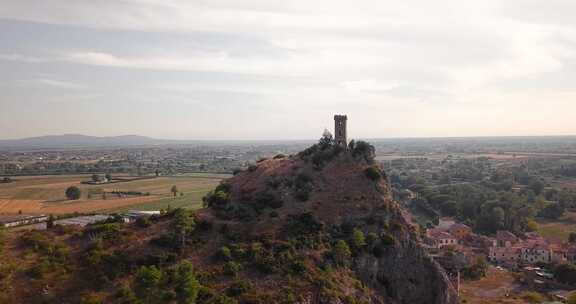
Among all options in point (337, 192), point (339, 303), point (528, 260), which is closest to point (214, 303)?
point (339, 303)

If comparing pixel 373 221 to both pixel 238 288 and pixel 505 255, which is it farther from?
pixel 505 255

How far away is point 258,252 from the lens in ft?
136

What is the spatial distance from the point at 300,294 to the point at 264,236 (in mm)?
8789

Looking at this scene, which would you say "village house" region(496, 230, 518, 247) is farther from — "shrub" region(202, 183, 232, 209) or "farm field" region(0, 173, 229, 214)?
"farm field" region(0, 173, 229, 214)

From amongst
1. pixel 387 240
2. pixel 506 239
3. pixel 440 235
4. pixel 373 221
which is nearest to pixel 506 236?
pixel 506 239

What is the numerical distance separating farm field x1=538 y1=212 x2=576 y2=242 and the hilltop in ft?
189

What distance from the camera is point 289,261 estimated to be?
135ft

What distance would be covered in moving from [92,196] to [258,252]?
80.7 metres

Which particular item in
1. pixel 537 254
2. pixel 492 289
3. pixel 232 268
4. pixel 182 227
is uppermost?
pixel 182 227

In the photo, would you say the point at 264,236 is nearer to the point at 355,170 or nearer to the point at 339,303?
the point at 339,303

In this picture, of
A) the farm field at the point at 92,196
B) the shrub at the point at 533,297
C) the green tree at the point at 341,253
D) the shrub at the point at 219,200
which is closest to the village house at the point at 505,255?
the shrub at the point at 533,297

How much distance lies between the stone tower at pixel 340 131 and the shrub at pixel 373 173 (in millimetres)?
6121

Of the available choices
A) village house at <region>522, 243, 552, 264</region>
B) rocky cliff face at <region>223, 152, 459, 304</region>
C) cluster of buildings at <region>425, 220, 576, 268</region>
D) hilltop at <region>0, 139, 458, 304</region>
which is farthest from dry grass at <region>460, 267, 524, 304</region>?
hilltop at <region>0, 139, 458, 304</region>

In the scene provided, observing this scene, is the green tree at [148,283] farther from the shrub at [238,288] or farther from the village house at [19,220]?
the village house at [19,220]
